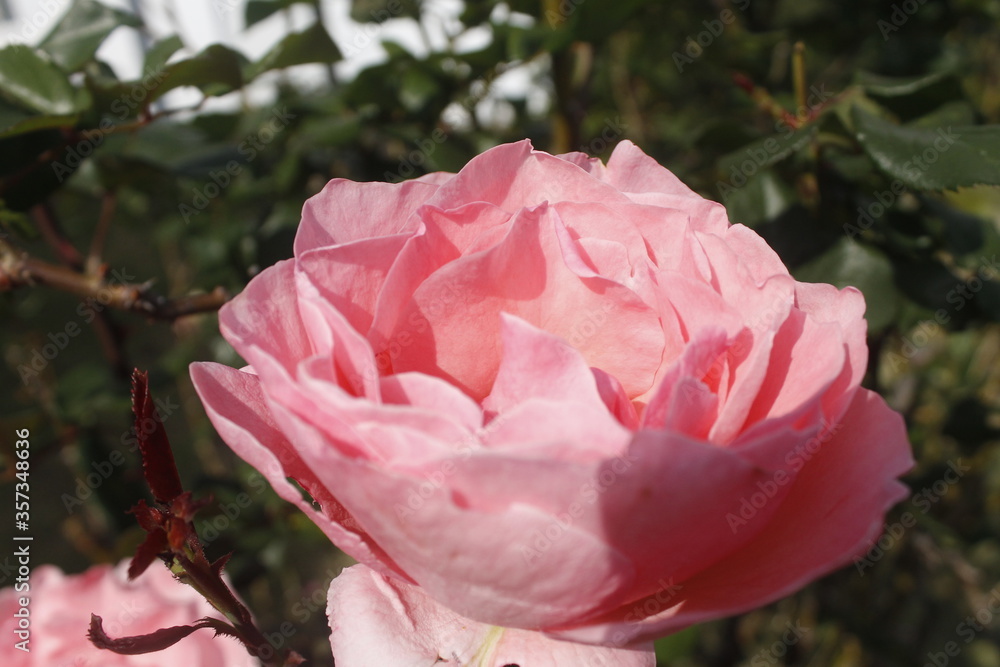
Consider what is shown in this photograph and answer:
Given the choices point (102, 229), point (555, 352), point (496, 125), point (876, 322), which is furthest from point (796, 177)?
point (102, 229)

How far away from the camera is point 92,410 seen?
89cm

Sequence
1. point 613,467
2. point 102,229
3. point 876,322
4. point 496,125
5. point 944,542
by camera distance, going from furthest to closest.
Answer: point 496,125, point 944,542, point 102,229, point 876,322, point 613,467

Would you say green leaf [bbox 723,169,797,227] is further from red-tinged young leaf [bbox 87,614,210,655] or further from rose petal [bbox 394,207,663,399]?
red-tinged young leaf [bbox 87,614,210,655]

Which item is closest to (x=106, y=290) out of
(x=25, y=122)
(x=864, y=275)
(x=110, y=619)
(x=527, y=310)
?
(x=25, y=122)

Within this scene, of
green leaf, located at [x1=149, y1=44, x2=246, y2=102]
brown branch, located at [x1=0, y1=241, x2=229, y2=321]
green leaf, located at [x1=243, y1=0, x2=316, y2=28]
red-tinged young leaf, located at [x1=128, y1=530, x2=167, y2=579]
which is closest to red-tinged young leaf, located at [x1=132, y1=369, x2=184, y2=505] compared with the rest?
red-tinged young leaf, located at [x1=128, y1=530, x2=167, y2=579]

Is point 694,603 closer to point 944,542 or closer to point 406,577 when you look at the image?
point 406,577

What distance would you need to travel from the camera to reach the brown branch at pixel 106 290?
1.90 feet

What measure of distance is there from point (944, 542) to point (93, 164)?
4.05 feet

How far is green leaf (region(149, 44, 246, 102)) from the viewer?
1.98 feet

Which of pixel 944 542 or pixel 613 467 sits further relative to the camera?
pixel 944 542

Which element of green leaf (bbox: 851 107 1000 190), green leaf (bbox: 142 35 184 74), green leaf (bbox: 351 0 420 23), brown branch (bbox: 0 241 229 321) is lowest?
brown branch (bbox: 0 241 229 321)

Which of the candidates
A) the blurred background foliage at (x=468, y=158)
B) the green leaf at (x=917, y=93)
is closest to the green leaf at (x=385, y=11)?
the blurred background foliage at (x=468, y=158)

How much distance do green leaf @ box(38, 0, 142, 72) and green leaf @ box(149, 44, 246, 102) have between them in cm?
11

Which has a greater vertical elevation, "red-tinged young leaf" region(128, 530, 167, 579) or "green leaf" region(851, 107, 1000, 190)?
"green leaf" region(851, 107, 1000, 190)
